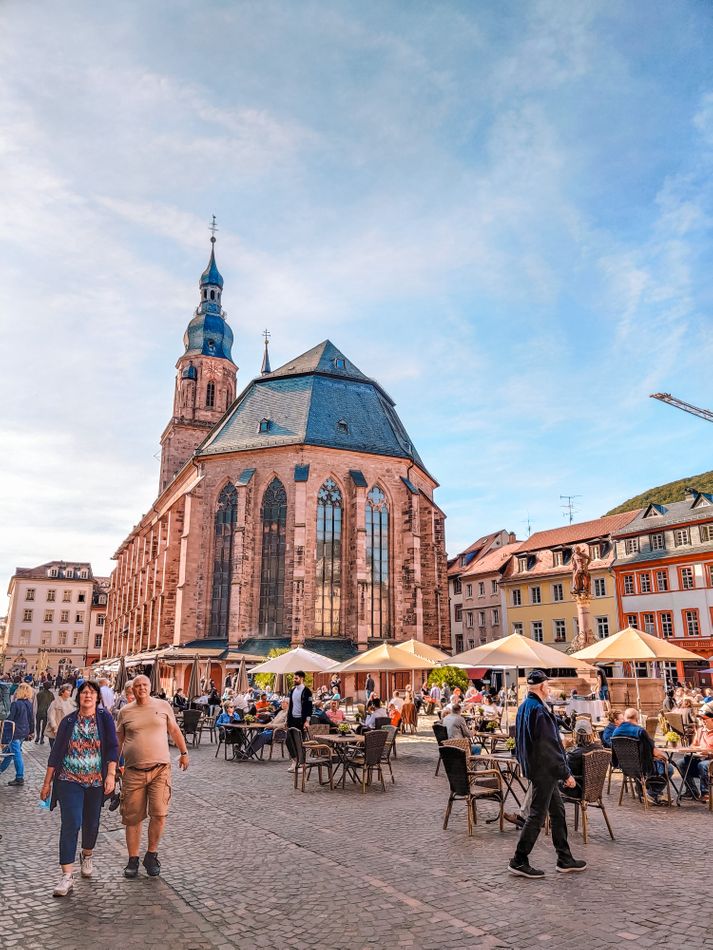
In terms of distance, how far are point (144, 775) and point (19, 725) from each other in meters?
7.46

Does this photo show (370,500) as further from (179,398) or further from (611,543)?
(179,398)

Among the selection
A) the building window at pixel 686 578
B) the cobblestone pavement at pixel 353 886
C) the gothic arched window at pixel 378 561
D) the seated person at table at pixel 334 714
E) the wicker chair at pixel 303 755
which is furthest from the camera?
the building window at pixel 686 578

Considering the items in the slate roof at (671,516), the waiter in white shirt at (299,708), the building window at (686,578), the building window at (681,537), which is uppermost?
the slate roof at (671,516)

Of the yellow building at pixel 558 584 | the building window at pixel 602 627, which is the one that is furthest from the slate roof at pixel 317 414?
the building window at pixel 602 627

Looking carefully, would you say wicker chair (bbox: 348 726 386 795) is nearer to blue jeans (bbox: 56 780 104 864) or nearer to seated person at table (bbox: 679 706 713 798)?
seated person at table (bbox: 679 706 713 798)

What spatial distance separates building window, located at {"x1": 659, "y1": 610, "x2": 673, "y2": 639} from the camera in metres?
39.8

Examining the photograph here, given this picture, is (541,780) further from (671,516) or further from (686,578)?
(671,516)

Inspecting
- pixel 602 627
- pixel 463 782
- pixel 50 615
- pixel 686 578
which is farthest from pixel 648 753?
pixel 50 615

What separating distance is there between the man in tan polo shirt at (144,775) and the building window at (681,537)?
38861 mm

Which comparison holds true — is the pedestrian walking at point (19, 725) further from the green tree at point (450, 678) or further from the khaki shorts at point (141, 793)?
the green tree at point (450, 678)

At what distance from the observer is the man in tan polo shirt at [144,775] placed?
251 inches

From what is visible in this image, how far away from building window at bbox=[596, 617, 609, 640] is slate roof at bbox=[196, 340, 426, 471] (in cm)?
1530

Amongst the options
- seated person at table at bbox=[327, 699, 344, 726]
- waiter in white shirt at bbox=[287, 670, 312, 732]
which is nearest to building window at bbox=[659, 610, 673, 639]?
seated person at table at bbox=[327, 699, 344, 726]

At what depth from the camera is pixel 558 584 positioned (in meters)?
47.1
